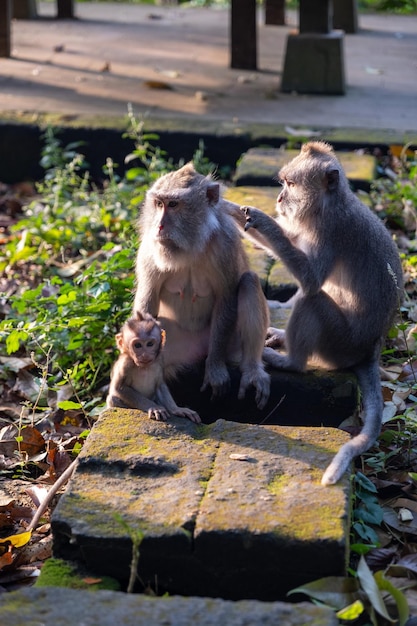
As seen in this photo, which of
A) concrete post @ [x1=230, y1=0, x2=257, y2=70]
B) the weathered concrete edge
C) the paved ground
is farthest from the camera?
concrete post @ [x1=230, y1=0, x2=257, y2=70]

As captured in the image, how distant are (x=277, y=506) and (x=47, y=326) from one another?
77.9 inches

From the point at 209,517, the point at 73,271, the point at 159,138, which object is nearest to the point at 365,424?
the point at 209,517

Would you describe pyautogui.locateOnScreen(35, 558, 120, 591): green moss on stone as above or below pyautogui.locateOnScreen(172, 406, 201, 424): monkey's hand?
below

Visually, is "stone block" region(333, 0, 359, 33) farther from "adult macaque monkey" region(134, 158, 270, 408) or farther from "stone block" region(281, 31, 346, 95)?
"adult macaque monkey" region(134, 158, 270, 408)

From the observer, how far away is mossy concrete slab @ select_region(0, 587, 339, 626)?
8.26 feet

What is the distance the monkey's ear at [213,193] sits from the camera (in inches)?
167

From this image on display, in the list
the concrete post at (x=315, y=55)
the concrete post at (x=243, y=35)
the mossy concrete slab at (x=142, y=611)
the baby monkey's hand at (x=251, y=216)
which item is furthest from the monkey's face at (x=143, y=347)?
the concrete post at (x=243, y=35)

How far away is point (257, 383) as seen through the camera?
13.9 ft

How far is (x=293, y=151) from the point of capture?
734 centimetres

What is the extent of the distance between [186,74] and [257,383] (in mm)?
6583

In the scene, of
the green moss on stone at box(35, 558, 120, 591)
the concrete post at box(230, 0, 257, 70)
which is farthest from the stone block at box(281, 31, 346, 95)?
the green moss on stone at box(35, 558, 120, 591)

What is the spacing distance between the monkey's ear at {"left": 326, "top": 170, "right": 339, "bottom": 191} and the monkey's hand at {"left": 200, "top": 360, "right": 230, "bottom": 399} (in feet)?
3.09

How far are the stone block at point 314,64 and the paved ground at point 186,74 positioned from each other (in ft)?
0.45

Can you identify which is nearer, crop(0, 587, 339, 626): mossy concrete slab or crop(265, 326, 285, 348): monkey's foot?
crop(0, 587, 339, 626): mossy concrete slab
